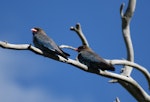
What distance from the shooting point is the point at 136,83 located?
306 inches

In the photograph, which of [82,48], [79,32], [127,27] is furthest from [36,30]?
[127,27]

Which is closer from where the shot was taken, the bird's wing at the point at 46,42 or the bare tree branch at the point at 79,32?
the bird's wing at the point at 46,42

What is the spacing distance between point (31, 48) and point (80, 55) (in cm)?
109

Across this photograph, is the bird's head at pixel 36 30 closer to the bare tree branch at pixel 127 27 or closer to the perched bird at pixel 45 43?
the perched bird at pixel 45 43

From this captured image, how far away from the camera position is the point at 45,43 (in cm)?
701

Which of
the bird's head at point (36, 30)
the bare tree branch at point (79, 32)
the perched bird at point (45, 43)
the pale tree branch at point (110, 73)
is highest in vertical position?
the bare tree branch at point (79, 32)

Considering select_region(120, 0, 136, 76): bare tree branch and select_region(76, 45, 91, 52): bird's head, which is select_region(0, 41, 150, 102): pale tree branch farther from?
select_region(120, 0, 136, 76): bare tree branch

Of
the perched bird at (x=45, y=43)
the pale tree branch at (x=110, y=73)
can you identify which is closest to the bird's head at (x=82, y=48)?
the pale tree branch at (x=110, y=73)

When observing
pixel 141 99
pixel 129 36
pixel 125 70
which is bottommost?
pixel 141 99

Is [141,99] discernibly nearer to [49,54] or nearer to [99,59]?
[99,59]

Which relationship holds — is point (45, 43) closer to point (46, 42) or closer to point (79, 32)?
point (46, 42)

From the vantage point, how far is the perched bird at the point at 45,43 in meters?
6.86

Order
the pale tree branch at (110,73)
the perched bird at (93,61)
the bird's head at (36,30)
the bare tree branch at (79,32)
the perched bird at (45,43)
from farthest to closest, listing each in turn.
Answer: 1. the bare tree branch at (79,32)
2. the bird's head at (36,30)
3. the perched bird at (93,61)
4. the perched bird at (45,43)
5. the pale tree branch at (110,73)

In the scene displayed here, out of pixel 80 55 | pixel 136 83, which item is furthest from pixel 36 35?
pixel 136 83
